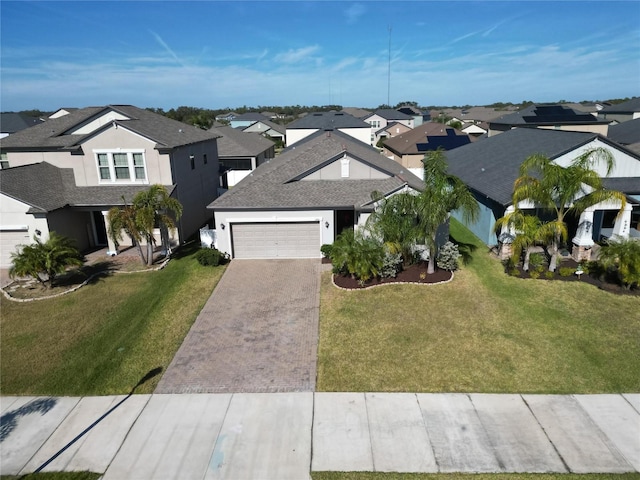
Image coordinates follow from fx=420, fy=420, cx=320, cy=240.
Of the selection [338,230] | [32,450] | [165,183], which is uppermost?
[165,183]

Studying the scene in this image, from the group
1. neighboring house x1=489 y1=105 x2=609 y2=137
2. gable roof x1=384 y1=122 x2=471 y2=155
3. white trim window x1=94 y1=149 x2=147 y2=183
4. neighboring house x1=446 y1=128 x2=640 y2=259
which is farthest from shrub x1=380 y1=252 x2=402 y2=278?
neighboring house x1=489 y1=105 x2=609 y2=137

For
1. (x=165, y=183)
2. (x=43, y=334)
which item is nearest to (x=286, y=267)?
(x=165, y=183)

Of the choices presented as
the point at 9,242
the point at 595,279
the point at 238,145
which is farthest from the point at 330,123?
the point at 595,279

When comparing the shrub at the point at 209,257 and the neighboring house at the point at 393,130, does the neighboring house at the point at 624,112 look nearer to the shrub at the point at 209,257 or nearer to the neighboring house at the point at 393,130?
the neighboring house at the point at 393,130

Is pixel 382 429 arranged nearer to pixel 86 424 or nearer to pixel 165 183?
pixel 86 424

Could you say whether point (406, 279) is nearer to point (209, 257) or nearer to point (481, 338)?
point (481, 338)

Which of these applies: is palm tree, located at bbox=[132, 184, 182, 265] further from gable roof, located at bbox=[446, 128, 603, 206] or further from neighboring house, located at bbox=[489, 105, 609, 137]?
neighboring house, located at bbox=[489, 105, 609, 137]
